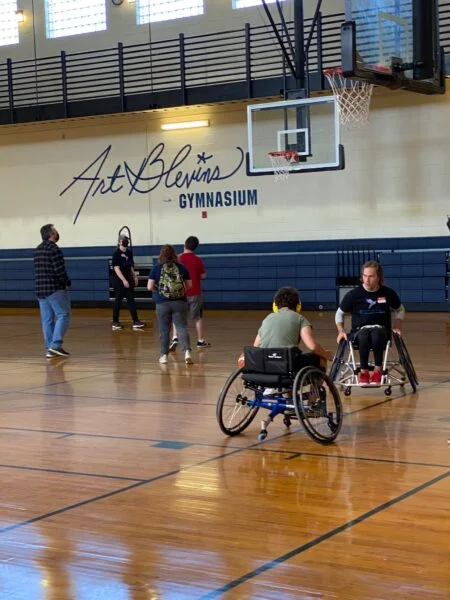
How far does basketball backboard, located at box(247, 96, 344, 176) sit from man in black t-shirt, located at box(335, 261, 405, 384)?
21.1 feet

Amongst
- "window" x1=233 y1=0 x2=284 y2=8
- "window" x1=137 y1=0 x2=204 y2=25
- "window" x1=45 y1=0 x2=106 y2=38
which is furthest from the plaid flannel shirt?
"window" x1=45 y1=0 x2=106 y2=38

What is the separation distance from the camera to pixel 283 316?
24.2 feet

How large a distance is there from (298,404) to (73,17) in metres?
16.6

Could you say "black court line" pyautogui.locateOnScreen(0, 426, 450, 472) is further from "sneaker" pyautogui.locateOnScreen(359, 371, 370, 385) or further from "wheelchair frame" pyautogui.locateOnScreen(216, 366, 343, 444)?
"sneaker" pyautogui.locateOnScreen(359, 371, 370, 385)

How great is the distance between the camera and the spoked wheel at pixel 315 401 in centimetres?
684

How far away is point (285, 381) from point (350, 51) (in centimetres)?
422

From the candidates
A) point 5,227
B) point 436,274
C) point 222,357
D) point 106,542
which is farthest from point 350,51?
point 5,227

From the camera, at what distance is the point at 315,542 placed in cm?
466

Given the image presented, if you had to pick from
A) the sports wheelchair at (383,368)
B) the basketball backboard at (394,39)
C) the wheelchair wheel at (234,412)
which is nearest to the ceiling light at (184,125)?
the basketball backboard at (394,39)

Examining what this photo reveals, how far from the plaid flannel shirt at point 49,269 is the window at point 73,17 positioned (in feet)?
32.1

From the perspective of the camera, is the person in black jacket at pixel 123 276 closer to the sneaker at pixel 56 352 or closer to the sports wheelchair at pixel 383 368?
the sneaker at pixel 56 352

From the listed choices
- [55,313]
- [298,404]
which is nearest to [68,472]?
[298,404]

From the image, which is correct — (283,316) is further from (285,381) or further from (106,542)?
(106,542)

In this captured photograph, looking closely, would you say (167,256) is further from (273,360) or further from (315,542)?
(315,542)
